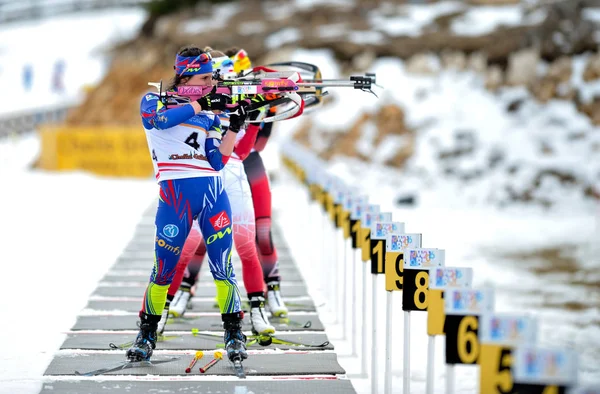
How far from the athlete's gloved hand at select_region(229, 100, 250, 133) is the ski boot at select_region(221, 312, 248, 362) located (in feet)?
4.09

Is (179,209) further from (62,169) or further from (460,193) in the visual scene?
(62,169)

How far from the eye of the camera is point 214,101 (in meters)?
6.27

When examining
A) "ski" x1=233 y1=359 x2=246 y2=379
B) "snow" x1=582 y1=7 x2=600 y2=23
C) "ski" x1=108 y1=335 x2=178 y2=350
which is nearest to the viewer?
"ski" x1=233 y1=359 x2=246 y2=379

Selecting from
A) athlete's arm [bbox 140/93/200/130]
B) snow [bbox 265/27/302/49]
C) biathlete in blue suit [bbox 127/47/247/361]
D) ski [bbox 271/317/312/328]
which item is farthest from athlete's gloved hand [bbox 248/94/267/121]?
snow [bbox 265/27/302/49]

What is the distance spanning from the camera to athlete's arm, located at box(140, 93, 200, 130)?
6121mm

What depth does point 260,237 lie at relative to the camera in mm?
8234

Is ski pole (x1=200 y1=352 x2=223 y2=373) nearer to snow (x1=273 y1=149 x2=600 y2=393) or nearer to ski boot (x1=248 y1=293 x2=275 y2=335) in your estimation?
ski boot (x1=248 y1=293 x2=275 y2=335)

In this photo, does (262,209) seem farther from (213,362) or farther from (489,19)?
(489,19)

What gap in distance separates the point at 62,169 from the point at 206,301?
16.9 metres

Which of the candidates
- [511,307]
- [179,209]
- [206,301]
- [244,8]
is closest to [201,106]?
[179,209]

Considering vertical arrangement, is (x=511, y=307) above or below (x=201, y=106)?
below

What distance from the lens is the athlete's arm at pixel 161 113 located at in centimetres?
612

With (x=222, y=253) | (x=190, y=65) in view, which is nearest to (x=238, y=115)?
(x=190, y=65)

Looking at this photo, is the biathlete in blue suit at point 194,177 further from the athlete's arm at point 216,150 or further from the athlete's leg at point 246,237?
the athlete's leg at point 246,237
